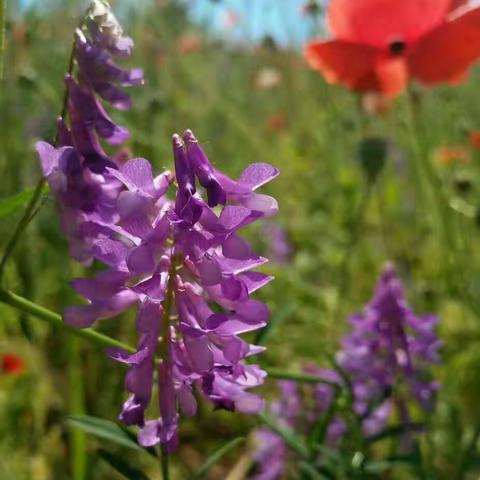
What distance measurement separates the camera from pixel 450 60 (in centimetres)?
140

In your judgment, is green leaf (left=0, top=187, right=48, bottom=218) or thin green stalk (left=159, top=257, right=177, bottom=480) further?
green leaf (left=0, top=187, right=48, bottom=218)

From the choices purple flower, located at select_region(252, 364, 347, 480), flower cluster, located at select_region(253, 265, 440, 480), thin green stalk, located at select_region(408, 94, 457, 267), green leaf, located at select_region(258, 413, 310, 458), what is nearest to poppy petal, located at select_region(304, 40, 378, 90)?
thin green stalk, located at select_region(408, 94, 457, 267)

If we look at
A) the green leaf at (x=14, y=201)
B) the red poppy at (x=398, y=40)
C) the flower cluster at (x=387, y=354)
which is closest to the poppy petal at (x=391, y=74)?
the red poppy at (x=398, y=40)

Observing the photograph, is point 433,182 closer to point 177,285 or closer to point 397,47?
point 397,47

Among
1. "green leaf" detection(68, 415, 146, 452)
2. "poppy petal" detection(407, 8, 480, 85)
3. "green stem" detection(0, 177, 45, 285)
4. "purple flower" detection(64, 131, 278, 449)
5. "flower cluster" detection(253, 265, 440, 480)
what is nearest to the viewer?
"purple flower" detection(64, 131, 278, 449)

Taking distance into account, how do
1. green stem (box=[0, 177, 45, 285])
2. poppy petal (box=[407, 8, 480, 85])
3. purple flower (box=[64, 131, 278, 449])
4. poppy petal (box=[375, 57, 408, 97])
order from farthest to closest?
poppy petal (box=[375, 57, 408, 97]) → poppy petal (box=[407, 8, 480, 85]) → green stem (box=[0, 177, 45, 285]) → purple flower (box=[64, 131, 278, 449])

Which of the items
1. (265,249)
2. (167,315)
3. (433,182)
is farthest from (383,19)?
(265,249)

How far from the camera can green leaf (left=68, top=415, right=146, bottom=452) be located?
88 cm

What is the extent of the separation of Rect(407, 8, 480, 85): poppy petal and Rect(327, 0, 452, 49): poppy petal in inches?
1.0

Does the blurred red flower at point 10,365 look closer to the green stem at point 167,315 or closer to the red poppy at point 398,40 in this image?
the red poppy at point 398,40

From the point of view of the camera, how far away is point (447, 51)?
1372 mm

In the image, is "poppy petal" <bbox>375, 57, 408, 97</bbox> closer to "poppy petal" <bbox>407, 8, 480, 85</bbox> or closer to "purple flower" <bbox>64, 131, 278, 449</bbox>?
"poppy petal" <bbox>407, 8, 480, 85</bbox>

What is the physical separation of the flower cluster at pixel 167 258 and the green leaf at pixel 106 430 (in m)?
0.17

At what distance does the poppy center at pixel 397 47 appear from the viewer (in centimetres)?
140
